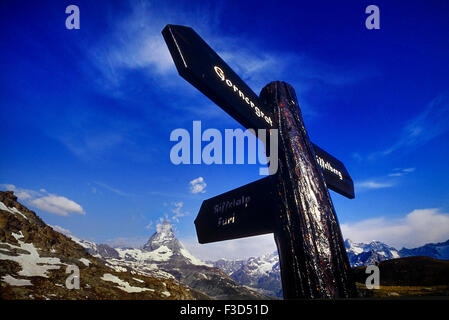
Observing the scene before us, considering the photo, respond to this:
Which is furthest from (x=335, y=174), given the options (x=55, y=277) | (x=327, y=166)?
(x=55, y=277)

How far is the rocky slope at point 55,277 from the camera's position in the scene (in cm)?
1081

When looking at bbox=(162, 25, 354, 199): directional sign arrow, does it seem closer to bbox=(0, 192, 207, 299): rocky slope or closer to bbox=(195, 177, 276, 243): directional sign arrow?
bbox=(195, 177, 276, 243): directional sign arrow

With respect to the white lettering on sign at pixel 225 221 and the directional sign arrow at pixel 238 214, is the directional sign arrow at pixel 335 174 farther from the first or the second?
the white lettering on sign at pixel 225 221

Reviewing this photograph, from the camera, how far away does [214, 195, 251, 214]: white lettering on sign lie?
248cm

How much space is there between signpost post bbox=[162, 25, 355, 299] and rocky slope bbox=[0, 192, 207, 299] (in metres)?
11.9

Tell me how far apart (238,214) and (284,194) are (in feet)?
2.79

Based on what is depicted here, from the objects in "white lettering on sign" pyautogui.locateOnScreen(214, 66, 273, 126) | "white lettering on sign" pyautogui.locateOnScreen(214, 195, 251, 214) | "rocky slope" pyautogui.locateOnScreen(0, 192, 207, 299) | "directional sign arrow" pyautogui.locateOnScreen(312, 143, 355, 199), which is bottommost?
"rocky slope" pyautogui.locateOnScreen(0, 192, 207, 299)

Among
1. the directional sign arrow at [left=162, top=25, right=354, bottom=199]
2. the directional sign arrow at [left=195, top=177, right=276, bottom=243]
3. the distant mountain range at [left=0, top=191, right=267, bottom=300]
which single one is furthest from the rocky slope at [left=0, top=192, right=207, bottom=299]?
the directional sign arrow at [left=162, top=25, right=354, bottom=199]

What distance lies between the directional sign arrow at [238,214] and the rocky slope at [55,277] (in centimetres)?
1095

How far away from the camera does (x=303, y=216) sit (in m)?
1.68

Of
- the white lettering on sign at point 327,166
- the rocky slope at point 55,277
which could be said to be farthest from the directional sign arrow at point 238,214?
the rocky slope at point 55,277
